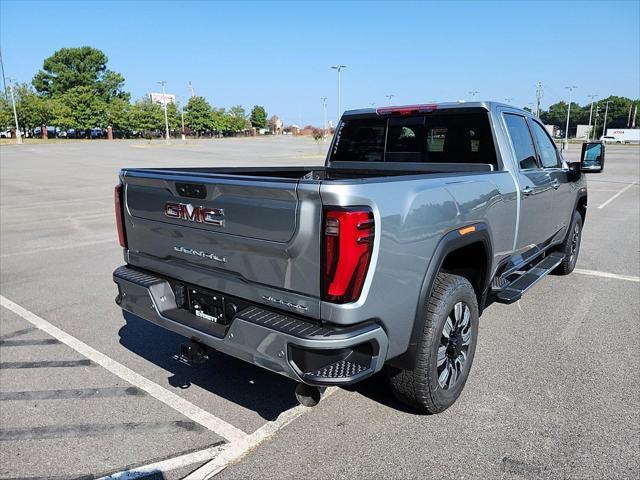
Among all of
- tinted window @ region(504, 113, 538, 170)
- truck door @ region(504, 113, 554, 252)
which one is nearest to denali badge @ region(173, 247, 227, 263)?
truck door @ region(504, 113, 554, 252)

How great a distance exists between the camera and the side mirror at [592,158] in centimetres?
546

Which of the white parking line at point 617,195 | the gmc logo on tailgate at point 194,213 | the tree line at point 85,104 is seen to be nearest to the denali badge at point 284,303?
the gmc logo on tailgate at point 194,213

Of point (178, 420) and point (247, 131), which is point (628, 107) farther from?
point (178, 420)

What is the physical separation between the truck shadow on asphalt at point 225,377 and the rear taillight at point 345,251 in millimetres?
1245

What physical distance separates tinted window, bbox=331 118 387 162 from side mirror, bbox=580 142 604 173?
2425 mm

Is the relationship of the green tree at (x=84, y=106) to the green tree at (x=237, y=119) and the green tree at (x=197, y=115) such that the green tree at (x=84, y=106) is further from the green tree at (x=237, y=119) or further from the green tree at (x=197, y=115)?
the green tree at (x=237, y=119)

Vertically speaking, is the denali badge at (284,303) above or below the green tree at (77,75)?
below

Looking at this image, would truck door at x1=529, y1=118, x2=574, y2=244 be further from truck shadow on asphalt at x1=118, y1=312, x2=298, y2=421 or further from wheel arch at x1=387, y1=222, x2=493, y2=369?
truck shadow on asphalt at x1=118, y1=312, x2=298, y2=421

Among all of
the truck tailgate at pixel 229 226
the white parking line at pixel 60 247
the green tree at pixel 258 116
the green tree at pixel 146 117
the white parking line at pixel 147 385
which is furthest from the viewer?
the green tree at pixel 258 116

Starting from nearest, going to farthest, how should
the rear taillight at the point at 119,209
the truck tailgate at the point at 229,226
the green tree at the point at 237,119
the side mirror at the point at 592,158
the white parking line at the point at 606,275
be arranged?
the truck tailgate at the point at 229,226 < the rear taillight at the point at 119,209 < the side mirror at the point at 592,158 < the white parking line at the point at 606,275 < the green tree at the point at 237,119

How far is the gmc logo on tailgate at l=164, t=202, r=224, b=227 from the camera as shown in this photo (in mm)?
2758

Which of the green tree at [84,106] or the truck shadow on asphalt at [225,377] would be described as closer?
the truck shadow on asphalt at [225,377]

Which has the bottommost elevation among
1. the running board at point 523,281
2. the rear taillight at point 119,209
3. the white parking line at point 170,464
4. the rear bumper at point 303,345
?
the white parking line at point 170,464

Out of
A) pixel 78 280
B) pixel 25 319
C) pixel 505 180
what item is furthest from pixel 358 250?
pixel 78 280
